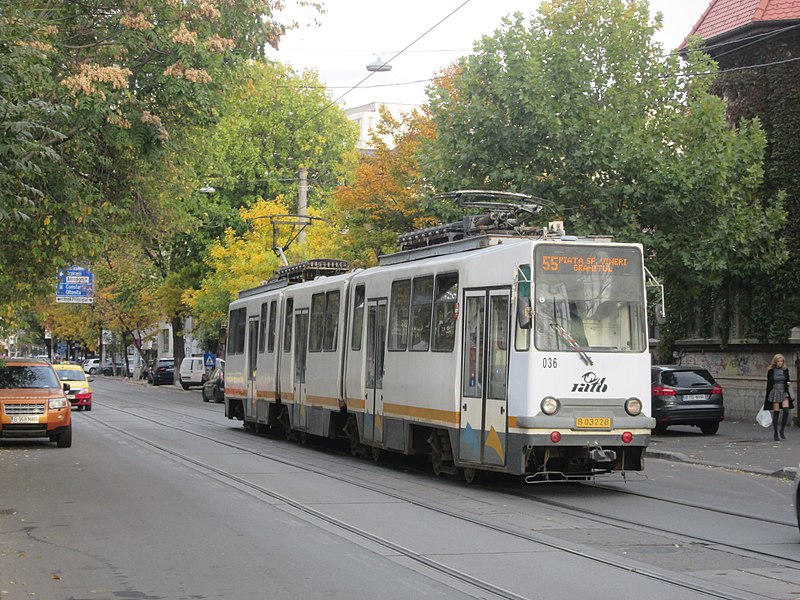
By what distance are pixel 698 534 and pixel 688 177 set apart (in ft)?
56.8

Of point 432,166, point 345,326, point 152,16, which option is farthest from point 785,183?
point 152,16

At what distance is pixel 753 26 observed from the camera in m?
32.9

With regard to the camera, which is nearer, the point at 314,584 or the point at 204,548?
the point at 314,584

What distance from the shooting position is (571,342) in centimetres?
1529

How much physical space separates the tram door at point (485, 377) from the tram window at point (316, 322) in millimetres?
6986

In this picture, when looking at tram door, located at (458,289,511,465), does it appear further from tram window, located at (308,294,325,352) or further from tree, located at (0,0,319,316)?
tram window, located at (308,294,325,352)

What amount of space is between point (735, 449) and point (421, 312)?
336 inches

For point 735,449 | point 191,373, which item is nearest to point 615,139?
point 735,449

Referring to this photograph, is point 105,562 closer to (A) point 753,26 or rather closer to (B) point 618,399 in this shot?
(B) point 618,399

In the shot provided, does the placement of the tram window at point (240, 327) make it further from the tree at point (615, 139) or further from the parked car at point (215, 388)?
the parked car at point (215, 388)

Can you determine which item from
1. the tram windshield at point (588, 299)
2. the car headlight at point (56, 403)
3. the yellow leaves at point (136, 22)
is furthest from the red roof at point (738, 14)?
the yellow leaves at point (136, 22)

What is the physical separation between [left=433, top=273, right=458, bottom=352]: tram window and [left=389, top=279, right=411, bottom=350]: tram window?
3.74 feet

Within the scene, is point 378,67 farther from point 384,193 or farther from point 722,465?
point 722,465

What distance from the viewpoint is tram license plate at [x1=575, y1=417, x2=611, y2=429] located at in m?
15.1
